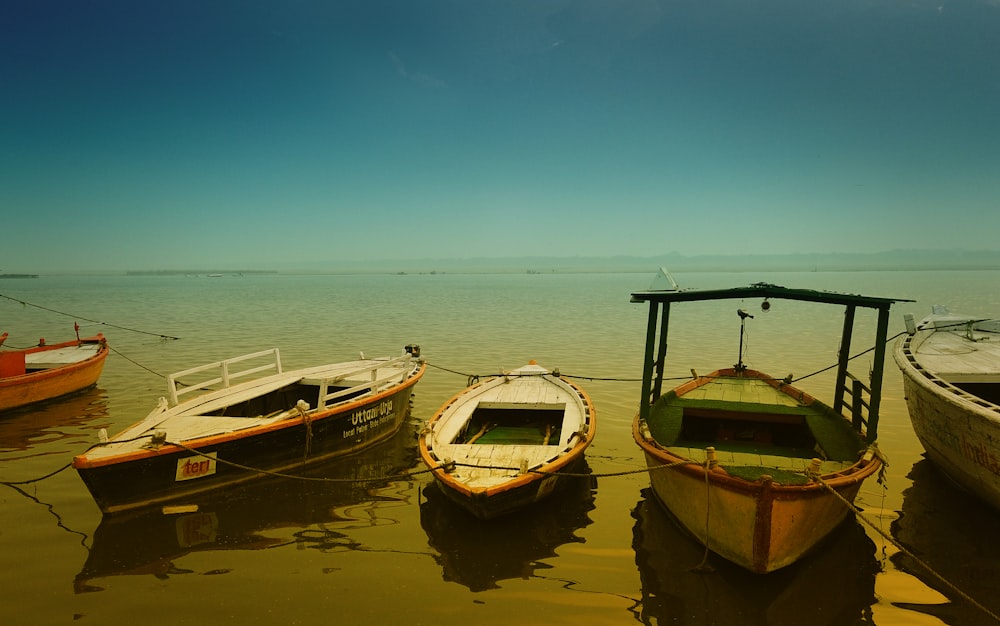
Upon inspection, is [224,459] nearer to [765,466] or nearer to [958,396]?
[765,466]

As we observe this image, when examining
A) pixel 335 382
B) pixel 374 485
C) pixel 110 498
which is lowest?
pixel 374 485

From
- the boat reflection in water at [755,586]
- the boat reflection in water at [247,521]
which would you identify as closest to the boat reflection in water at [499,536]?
the boat reflection in water at [247,521]

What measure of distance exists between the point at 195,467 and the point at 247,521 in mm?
1366

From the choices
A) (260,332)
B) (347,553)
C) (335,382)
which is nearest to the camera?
(347,553)

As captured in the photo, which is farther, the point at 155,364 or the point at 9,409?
the point at 155,364

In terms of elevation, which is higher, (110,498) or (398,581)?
(110,498)

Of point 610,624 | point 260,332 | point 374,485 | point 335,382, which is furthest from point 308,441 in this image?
point 260,332

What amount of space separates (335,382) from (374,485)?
331cm

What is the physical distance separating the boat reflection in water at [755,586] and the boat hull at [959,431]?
208cm

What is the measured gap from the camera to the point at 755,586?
22.1ft

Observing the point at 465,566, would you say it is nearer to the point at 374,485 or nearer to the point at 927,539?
the point at 374,485

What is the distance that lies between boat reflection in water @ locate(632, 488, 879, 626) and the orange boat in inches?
704

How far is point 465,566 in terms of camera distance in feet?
24.6

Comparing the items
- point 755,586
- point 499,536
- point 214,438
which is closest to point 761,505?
point 755,586
